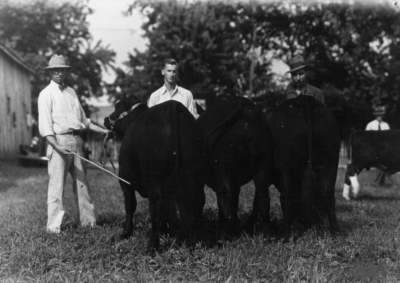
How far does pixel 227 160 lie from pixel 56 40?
36.8 metres

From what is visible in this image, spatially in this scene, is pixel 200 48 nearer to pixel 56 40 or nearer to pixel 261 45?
pixel 261 45

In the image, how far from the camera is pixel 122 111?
23.3 ft

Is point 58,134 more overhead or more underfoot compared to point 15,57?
more underfoot

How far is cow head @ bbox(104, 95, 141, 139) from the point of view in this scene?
7035 millimetres

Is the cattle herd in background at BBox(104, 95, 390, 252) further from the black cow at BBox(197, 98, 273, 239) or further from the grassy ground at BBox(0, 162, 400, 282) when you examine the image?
the grassy ground at BBox(0, 162, 400, 282)

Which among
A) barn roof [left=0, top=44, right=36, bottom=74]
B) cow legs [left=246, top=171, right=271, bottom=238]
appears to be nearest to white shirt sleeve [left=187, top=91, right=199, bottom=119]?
cow legs [left=246, top=171, right=271, bottom=238]

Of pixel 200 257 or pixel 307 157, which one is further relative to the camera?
pixel 307 157

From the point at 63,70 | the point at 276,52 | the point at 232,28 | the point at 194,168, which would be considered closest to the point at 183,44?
the point at 232,28

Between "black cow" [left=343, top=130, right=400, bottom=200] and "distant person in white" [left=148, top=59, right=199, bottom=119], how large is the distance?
5.61 m

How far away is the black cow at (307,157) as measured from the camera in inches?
246

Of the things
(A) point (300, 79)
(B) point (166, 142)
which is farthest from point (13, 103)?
(B) point (166, 142)

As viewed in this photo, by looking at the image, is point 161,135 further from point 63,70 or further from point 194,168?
point 63,70

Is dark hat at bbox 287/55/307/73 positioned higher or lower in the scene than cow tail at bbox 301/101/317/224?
higher

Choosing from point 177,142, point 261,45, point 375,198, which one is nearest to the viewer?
point 177,142
